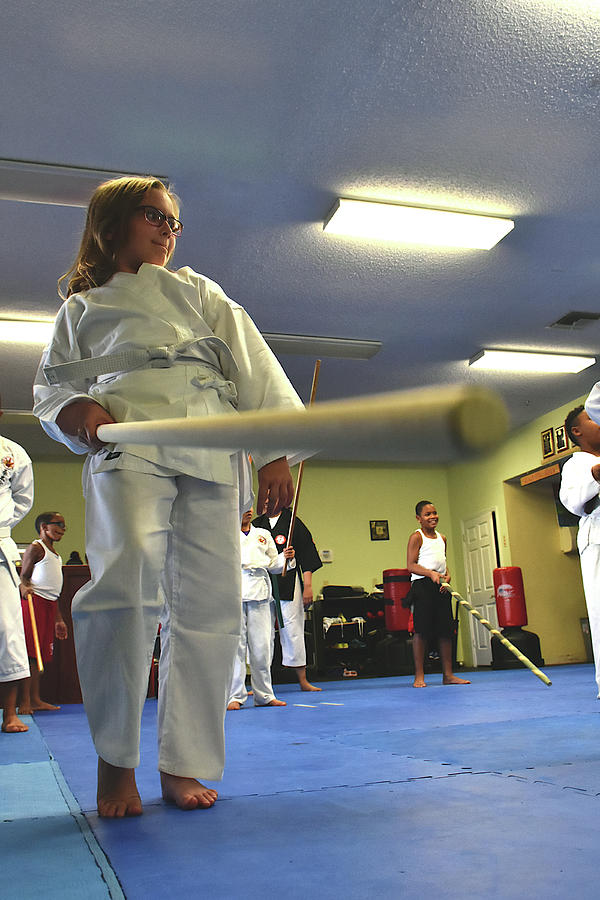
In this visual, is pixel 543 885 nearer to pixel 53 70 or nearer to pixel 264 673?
pixel 53 70

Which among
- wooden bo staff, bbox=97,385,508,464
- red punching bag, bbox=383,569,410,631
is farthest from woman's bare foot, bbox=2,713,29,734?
red punching bag, bbox=383,569,410,631

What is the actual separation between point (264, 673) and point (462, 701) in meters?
1.52

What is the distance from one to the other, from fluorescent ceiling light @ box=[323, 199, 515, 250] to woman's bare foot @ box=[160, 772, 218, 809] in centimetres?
402

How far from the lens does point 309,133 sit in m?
4.36

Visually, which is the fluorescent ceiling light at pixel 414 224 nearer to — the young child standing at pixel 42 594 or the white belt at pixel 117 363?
the young child standing at pixel 42 594

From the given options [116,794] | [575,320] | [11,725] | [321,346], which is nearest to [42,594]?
[11,725]

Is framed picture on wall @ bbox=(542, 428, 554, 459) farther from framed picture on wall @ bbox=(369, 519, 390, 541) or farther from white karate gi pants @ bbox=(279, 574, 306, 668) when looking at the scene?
white karate gi pants @ bbox=(279, 574, 306, 668)

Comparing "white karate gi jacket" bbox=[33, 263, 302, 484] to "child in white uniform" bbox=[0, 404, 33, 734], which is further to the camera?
"child in white uniform" bbox=[0, 404, 33, 734]

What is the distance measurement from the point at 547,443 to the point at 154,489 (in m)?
8.68

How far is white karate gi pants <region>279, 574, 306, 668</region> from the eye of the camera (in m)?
6.68

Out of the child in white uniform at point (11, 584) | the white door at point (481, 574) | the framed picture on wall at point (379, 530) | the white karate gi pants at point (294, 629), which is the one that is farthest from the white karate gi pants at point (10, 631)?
the framed picture on wall at point (379, 530)

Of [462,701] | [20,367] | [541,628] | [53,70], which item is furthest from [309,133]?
[541,628]

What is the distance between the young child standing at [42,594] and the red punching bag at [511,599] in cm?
554

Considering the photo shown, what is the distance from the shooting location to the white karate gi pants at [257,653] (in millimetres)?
5383
